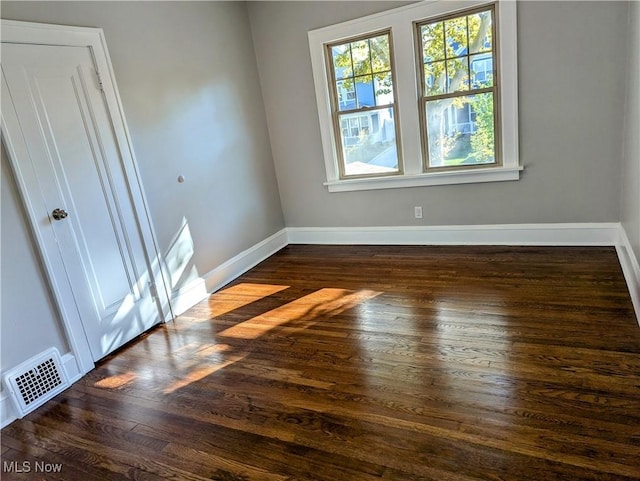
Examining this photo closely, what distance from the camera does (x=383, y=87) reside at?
4.09 meters

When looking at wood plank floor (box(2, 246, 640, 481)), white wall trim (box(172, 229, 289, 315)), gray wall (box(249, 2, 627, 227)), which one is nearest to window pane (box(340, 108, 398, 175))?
gray wall (box(249, 2, 627, 227))

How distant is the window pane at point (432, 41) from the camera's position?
3740 mm

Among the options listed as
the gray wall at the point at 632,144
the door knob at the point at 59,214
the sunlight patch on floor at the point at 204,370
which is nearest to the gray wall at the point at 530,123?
the gray wall at the point at 632,144

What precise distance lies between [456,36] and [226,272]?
297cm

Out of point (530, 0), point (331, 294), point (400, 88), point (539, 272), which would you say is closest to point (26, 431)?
point (331, 294)

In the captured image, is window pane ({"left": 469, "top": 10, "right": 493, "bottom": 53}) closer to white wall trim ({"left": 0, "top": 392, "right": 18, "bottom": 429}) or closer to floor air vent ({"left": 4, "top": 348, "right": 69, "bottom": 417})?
floor air vent ({"left": 4, "top": 348, "right": 69, "bottom": 417})

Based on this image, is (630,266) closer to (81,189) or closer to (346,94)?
(346,94)

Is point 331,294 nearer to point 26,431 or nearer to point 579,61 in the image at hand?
point 26,431

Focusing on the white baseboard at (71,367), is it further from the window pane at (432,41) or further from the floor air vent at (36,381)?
the window pane at (432,41)

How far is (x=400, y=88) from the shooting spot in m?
3.97

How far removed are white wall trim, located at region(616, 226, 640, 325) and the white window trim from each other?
3.15ft

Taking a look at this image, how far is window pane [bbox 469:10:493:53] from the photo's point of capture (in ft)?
11.7

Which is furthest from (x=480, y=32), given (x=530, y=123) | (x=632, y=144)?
(x=632, y=144)

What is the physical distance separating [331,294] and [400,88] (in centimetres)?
206
